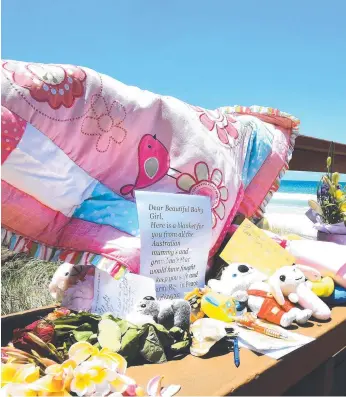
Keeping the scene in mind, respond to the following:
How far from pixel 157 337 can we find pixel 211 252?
1.21 feet

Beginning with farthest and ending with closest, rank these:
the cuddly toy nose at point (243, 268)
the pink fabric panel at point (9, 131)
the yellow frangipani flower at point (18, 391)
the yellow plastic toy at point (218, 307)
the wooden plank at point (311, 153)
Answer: the wooden plank at point (311, 153) → the cuddly toy nose at point (243, 268) → the yellow plastic toy at point (218, 307) → the pink fabric panel at point (9, 131) → the yellow frangipani flower at point (18, 391)

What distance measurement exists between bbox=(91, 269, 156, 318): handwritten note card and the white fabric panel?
16 centimetres

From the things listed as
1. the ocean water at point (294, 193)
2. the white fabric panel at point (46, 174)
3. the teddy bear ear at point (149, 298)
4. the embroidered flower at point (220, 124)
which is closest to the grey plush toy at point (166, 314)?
the teddy bear ear at point (149, 298)

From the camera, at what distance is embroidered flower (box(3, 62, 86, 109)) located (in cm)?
69

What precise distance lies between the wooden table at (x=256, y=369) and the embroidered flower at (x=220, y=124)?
47cm

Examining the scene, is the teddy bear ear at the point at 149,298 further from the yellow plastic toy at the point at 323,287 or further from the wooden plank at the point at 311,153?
A: the wooden plank at the point at 311,153

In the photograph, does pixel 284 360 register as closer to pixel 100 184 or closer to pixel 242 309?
pixel 242 309

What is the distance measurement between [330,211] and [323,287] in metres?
0.45

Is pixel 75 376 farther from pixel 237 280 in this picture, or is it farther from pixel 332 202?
pixel 332 202

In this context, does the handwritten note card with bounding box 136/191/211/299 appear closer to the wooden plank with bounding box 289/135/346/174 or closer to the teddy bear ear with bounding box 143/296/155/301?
the teddy bear ear with bounding box 143/296/155/301

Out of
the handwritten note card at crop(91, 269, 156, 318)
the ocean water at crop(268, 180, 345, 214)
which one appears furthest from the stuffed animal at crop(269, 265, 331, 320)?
the ocean water at crop(268, 180, 345, 214)

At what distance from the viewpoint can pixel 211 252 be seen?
0.97 m

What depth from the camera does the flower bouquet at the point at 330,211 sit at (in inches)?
48.9

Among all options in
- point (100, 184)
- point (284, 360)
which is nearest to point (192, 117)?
point (100, 184)
